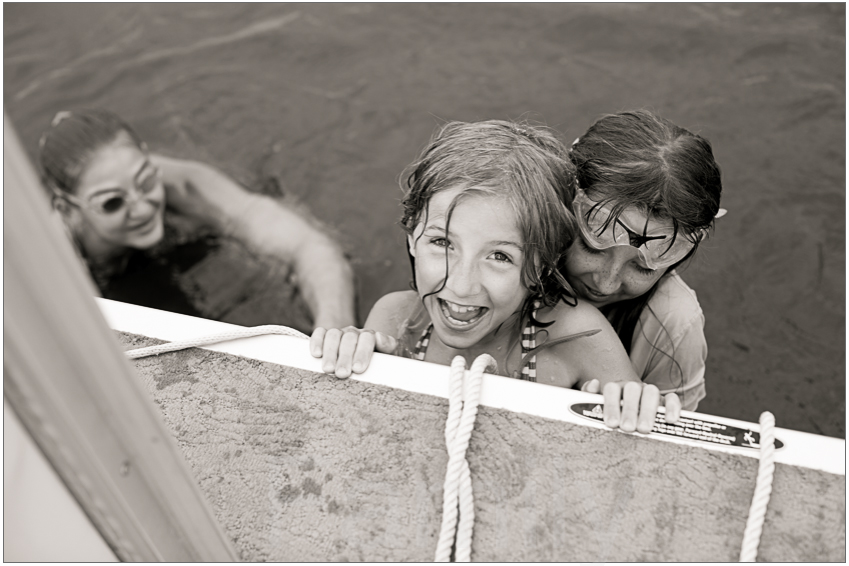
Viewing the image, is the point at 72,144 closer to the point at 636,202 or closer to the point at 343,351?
the point at 343,351

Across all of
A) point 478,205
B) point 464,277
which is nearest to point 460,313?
point 464,277

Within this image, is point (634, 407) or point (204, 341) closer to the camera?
point (634, 407)

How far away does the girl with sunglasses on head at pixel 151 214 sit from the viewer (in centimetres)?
387

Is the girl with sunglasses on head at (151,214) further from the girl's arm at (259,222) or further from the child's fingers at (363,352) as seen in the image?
the child's fingers at (363,352)

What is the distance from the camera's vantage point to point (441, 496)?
1.56 meters

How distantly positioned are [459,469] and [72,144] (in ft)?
10.7

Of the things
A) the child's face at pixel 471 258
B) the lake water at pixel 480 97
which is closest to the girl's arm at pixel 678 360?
the child's face at pixel 471 258

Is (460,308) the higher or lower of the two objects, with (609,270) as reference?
lower

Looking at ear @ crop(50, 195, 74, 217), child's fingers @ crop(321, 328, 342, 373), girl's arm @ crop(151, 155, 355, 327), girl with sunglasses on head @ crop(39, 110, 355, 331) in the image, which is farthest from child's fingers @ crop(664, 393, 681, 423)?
ear @ crop(50, 195, 74, 217)

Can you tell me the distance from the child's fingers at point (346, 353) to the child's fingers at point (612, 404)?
612mm

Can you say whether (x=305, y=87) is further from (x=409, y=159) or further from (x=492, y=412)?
(x=492, y=412)

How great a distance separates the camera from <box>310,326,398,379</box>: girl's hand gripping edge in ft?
5.73

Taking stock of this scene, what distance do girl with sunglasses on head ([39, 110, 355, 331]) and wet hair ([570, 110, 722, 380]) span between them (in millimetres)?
1885

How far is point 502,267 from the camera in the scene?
6.45ft
